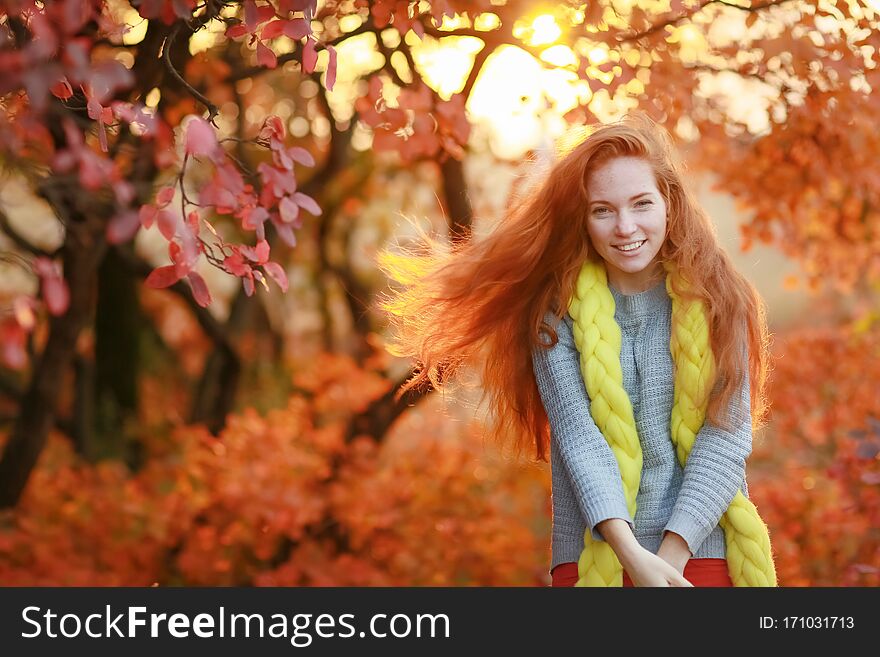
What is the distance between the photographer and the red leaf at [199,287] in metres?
2.10

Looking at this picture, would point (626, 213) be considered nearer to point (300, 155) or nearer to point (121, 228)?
point (300, 155)

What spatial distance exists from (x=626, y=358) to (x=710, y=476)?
1.15ft

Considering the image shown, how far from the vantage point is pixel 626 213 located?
101 inches

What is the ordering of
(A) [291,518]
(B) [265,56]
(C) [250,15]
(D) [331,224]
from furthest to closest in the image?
(D) [331,224] → (A) [291,518] → (B) [265,56] → (C) [250,15]

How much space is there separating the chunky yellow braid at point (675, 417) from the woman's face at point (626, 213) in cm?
15

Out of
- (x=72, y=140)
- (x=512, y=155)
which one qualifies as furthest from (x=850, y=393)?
(x=72, y=140)

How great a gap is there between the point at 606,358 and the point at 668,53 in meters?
2.00

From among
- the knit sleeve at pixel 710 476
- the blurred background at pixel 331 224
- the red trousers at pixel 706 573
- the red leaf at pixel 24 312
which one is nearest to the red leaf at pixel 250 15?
the blurred background at pixel 331 224

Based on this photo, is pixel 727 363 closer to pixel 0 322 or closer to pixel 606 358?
pixel 606 358

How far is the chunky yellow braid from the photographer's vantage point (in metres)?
2.40

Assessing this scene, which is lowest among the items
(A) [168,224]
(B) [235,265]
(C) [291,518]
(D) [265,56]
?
(A) [168,224]

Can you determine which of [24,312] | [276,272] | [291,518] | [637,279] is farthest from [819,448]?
[24,312]

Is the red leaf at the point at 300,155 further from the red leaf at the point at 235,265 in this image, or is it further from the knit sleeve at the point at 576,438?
the knit sleeve at the point at 576,438

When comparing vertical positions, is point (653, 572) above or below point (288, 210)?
below
